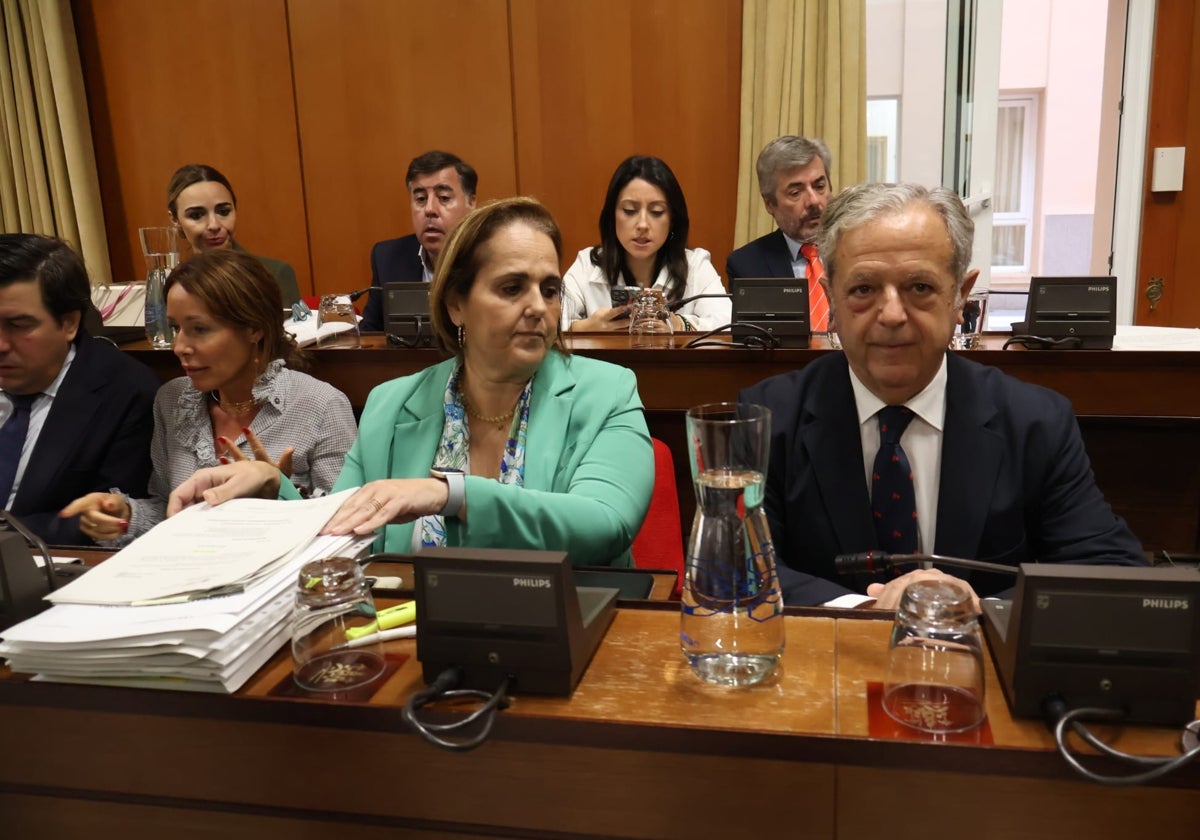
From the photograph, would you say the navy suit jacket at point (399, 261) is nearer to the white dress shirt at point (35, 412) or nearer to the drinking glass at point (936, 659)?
the white dress shirt at point (35, 412)

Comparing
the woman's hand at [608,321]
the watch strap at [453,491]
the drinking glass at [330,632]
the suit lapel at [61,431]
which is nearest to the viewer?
the drinking glass at [330,632]

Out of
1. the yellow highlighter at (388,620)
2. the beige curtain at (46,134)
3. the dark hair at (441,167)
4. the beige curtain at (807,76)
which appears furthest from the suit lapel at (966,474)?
the beige curtain at (46,134)

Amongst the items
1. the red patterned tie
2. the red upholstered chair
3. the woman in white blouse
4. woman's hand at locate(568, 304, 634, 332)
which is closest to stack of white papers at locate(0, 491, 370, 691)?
the red upholstered chair

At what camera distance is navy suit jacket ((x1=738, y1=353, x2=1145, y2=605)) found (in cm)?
141

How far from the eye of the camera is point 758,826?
0.81 metres

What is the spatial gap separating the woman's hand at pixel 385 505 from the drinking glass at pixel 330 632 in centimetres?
16

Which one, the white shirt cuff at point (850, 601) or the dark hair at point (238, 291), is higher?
the dark hair at point (238, 291)

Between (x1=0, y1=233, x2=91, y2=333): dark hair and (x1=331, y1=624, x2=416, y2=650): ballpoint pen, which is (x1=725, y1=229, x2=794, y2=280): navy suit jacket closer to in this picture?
(x1=0, y1=233, x2=91, y2=333): dark hair

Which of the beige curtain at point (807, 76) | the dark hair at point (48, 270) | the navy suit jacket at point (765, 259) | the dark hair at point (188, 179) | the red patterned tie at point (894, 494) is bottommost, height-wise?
the red patterned tie at point (894, 494)

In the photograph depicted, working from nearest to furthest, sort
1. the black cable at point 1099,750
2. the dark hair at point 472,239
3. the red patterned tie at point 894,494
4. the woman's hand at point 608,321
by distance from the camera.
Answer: the black cable at point 1099,750 → the red patterned tie at point 894,494 → the dark hair at point 472,239 → the woman's hand at point 608,321

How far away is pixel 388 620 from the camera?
3.41 ft

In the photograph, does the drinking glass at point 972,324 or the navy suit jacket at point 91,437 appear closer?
the navy suit jacket at point 91,437

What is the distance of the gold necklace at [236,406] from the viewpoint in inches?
83.7

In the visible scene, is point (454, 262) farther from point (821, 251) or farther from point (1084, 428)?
point (1084, 428)
